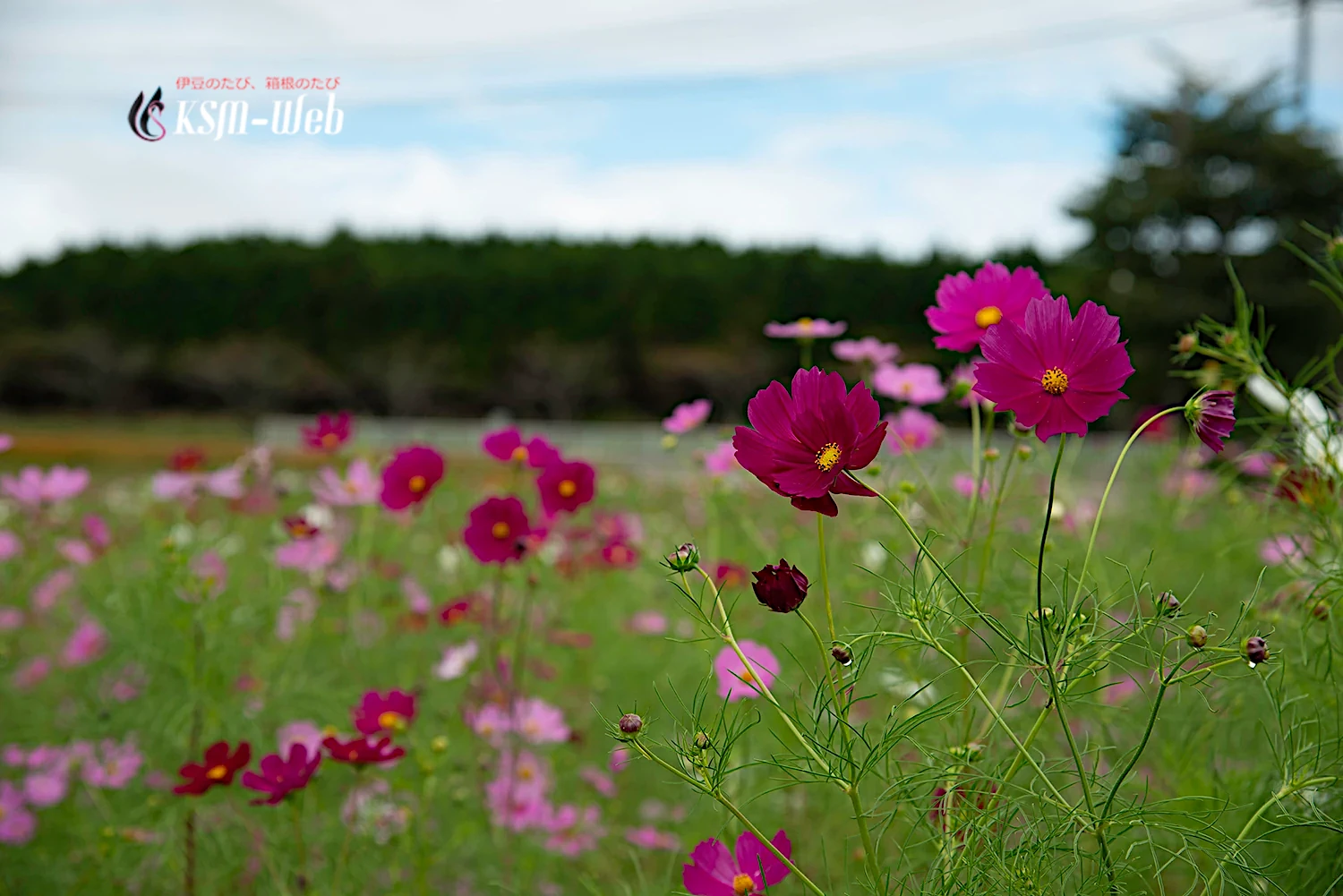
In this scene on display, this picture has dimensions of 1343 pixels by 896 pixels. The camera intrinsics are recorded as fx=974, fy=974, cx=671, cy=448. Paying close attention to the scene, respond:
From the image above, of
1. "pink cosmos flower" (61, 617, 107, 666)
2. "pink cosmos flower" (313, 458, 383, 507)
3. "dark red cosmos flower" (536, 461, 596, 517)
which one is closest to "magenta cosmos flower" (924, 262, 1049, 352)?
"dark red cosmos flower" (536, 461, 596, 517)

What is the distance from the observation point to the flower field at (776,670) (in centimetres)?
53

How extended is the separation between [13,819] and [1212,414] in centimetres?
138

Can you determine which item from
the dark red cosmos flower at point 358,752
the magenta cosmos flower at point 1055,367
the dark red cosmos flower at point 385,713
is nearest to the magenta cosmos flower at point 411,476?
the dark red cosmos flower at point 385,713

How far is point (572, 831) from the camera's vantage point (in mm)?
1278

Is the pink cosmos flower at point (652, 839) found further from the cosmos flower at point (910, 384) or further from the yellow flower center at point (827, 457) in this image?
the yellow flower center at point (827, 457)

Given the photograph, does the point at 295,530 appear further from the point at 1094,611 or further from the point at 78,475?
the point at 1094,611

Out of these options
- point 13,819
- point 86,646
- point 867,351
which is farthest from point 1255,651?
point 86,646

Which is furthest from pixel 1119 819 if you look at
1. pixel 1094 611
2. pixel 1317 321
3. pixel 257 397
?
pixel 257 397

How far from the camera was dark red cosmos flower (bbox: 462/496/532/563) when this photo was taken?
41.2 inches

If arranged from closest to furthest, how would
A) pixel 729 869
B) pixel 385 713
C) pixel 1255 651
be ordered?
pixel 1255 651
pixel 729 869
pixel 385 713

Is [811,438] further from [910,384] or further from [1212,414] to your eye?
[910,384]

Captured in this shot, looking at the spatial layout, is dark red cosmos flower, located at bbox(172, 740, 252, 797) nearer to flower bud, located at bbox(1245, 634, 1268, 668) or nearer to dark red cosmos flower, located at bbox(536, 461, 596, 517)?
dark red cosmos flower, located at bbox(536, 461, 596, 517)

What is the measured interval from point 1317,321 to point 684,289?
21.8 feet

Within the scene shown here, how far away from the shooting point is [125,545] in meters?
2.25
